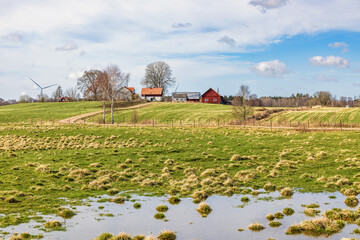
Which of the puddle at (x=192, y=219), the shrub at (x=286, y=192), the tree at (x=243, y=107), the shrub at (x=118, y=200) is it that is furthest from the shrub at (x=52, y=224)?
the tree at (x=243, y=107)

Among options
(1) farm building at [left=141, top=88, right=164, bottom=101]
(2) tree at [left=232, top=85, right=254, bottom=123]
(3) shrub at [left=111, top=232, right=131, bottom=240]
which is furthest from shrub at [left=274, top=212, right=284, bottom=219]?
(1) farm building at [left=141, top=88, right=164, bottom=101]

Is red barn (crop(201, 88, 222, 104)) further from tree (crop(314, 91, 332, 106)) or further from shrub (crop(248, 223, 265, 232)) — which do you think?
shrub (crop(248, 223, 265, 232))

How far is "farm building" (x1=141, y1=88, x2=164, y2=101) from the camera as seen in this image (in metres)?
154

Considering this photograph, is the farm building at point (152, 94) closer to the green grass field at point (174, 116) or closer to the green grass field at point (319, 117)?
the green grass field at point (174, 116)

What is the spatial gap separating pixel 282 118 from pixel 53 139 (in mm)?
50460

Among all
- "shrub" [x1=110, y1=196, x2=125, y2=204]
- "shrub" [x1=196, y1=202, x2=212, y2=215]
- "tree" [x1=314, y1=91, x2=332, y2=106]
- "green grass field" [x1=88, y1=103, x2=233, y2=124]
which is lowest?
"shrub" [x1=110, y1=196, x2=125, y2=204]

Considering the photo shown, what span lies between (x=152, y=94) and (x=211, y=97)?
1032 inches

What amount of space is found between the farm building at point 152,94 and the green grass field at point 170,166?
10230 cm

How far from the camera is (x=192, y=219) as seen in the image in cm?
1675

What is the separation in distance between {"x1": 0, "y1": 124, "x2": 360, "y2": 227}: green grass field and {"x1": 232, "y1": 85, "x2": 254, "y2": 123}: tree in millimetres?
21927

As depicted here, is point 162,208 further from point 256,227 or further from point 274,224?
point 274,224

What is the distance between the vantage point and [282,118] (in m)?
80.3

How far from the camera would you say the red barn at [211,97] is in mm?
150125

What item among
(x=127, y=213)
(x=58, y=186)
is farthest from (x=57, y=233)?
(x=58, y=186)
